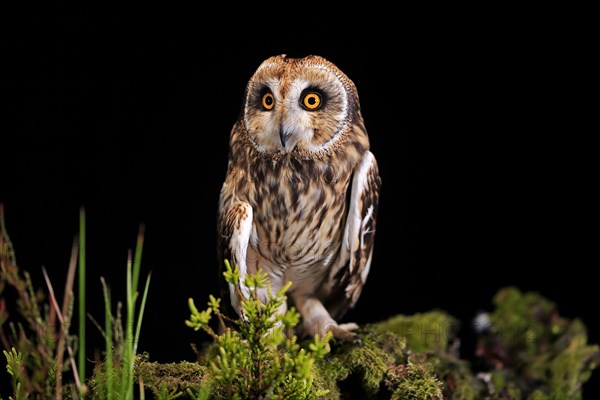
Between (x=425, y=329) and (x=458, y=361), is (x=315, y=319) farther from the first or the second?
(x=425, y=329)

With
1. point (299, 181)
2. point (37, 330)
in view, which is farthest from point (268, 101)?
point (37, 330)

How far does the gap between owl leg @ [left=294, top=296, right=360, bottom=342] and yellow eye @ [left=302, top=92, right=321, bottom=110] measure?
0.70 meters

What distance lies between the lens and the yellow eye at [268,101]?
203cm

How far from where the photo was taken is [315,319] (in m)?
2.39

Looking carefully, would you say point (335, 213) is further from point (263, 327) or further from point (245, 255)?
point (263, 327)

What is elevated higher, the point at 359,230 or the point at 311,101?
the point at 311,101

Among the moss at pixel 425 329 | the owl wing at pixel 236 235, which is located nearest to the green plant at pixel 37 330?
the owl wing at pixel 236 235

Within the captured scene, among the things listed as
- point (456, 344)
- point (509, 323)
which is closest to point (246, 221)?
point (456, 344)

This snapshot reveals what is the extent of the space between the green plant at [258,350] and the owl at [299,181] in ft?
1.65

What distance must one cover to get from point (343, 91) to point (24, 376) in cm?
112

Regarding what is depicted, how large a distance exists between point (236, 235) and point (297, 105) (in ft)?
1.34

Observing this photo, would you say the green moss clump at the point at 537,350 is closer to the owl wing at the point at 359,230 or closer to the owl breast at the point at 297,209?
the owl wing at the point at 359,230

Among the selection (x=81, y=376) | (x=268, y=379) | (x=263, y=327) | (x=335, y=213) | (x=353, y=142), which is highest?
(x=353, y=142)

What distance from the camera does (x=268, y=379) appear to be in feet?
5.08
